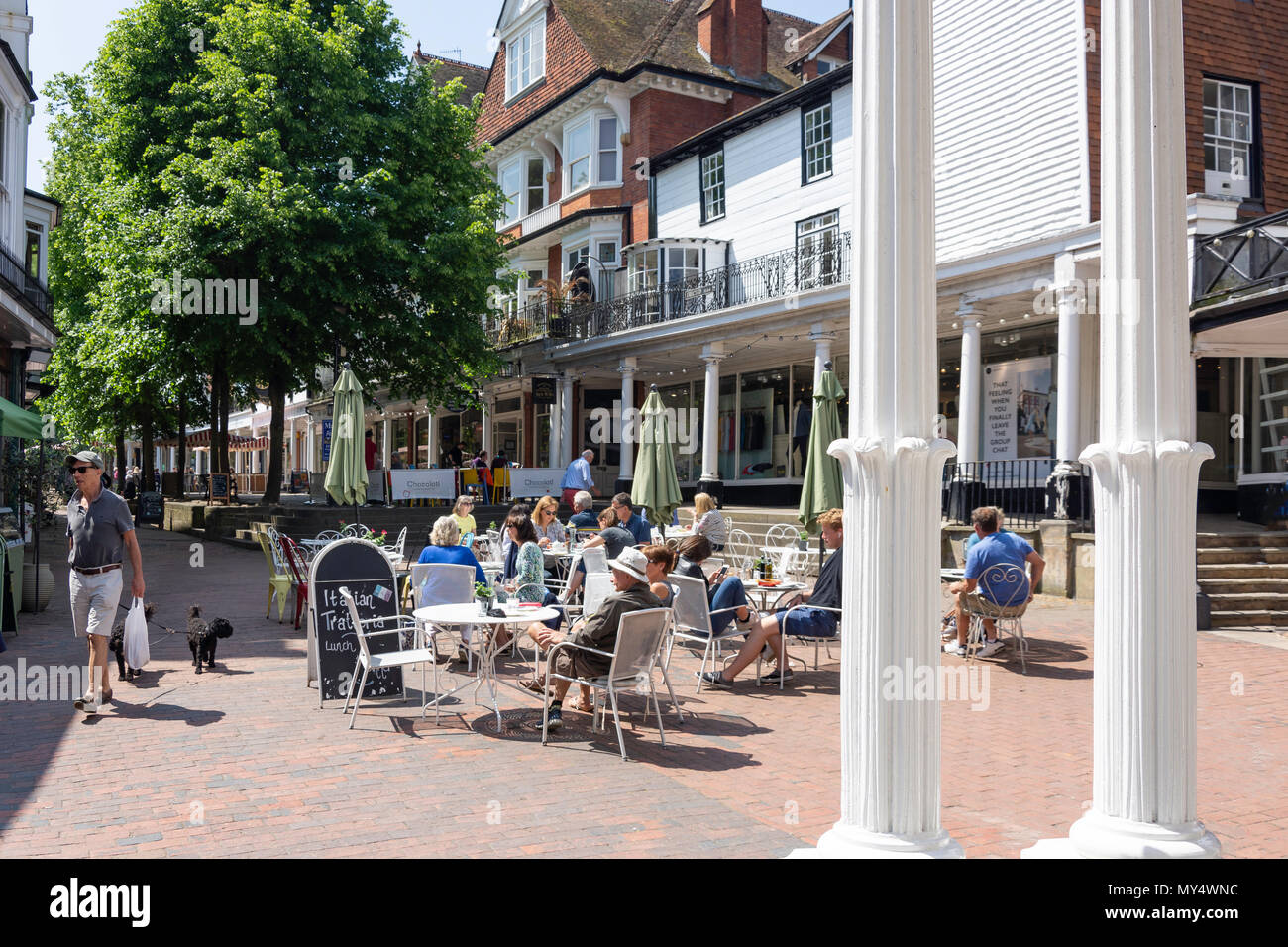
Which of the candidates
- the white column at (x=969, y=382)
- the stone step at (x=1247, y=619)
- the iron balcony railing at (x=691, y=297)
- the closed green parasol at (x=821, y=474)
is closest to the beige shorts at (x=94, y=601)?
the closed green parasol at (x=821, y=474)

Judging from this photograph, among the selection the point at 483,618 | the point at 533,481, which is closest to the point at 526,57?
the point at 533,481

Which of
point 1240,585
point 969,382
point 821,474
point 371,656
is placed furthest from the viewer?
point 969,382

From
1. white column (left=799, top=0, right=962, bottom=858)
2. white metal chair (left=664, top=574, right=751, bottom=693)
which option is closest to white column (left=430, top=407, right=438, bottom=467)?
white metal chair (left=664, top=574, right=751, bottom=693)

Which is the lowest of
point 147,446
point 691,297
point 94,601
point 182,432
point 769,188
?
point 94,601

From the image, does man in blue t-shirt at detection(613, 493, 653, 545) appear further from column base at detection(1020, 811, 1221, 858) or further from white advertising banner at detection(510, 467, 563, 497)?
white advertising banner at detection(510, 467, 563, 497)

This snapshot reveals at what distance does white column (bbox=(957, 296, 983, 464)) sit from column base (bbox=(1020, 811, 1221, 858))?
1470cm

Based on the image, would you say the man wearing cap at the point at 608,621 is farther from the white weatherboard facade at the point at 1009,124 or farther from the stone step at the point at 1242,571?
the white weatherboard facade at the point at 1009,124

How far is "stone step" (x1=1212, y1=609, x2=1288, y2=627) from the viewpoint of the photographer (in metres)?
12.6

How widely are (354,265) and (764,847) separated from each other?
68.4 feet

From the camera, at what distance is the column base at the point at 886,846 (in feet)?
11.5

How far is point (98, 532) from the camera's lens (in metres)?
7.80

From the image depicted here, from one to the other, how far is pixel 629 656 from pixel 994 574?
463 cm

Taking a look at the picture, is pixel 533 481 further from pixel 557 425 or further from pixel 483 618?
pixel 483 618
